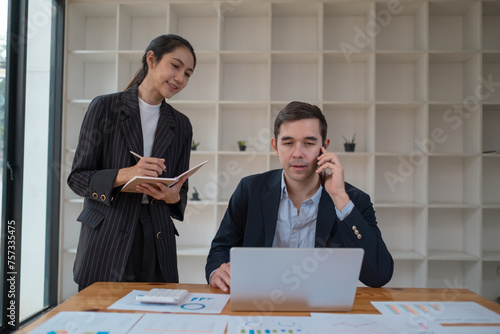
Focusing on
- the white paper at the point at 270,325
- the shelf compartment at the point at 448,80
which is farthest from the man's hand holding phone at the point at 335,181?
the shelf compartment at the point at 448,80

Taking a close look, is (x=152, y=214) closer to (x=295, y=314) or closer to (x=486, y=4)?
(x=295, y=314)

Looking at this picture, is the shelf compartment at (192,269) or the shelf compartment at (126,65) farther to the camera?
the shelf compartment at (192,269)

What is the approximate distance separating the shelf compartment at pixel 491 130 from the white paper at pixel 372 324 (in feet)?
10.2

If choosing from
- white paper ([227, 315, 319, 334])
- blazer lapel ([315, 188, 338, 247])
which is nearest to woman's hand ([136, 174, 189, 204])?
blazer lapel ([315, 188, 338, 247])

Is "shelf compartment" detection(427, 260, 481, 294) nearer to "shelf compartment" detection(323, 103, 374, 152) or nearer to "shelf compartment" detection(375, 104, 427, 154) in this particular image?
"shelf compartment" detection(375, 104, 427, 154)

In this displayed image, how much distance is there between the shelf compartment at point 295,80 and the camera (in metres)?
3.75

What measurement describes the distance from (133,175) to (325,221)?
2.62ft

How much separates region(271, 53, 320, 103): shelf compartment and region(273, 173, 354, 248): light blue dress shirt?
7.15 ft

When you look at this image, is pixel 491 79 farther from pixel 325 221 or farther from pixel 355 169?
pixel 325 221

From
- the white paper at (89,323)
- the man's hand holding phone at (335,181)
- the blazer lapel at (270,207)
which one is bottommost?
the white paper at (89,323)

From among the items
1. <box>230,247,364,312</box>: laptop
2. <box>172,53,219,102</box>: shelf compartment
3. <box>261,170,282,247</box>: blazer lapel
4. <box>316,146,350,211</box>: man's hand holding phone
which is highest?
<box>172,53,219,102</box>: shelf compartment

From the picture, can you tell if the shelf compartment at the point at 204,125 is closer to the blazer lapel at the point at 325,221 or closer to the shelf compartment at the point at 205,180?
the shelf compartment at the point at 205,180

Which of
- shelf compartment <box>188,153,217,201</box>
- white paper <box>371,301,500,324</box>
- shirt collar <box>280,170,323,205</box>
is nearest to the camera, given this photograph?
white paper <box>371,301,500,324</box>

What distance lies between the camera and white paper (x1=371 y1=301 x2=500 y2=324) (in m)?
1.09
